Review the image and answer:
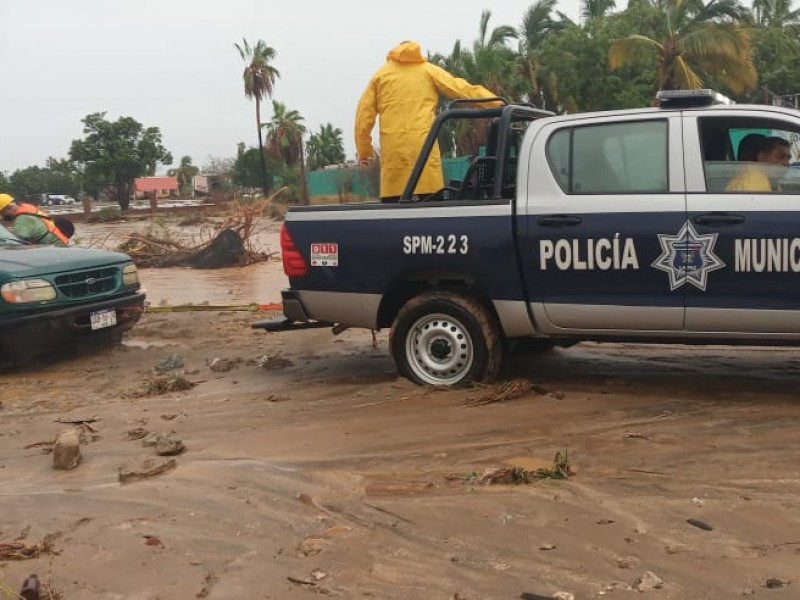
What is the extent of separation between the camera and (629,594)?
2.96 meters

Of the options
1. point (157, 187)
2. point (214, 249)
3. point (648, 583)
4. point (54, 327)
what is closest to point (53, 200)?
point (157, 187)

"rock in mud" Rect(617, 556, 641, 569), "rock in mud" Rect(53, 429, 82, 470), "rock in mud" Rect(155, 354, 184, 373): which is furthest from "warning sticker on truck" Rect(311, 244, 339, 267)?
"rock in mud" Rect(617, 556, 641, 569)

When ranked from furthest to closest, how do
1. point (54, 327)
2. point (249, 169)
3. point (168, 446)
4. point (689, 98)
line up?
point (249, 169), point (54, 327), point (689, 98), point (168, 446)

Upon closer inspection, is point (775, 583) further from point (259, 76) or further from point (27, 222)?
point (259, 76)

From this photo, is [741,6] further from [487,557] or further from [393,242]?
[487,557]

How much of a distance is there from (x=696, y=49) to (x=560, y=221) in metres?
26.0

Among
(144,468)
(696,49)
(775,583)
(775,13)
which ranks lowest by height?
(775,583)

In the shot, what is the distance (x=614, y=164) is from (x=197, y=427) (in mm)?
3059

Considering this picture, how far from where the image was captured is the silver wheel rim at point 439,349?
5816 millimetres

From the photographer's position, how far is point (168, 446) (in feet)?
15.6

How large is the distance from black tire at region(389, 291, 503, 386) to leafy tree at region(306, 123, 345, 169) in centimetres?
6649

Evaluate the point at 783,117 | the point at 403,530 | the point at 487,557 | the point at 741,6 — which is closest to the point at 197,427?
the point at 403,530

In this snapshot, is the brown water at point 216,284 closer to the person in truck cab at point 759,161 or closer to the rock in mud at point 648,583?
the person in truck cab at point 759,161

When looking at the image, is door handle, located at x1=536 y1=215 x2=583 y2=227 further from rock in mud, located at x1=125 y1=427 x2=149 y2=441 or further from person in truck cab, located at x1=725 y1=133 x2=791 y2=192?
rock in mud, located at x1=125 y1=427 x2=149 y2=441
